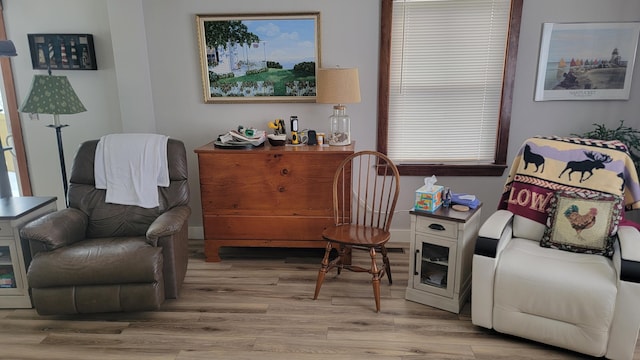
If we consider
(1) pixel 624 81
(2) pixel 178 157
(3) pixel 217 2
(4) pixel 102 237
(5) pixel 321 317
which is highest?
(3) pixel 217 2

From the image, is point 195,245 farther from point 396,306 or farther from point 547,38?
point 547,38

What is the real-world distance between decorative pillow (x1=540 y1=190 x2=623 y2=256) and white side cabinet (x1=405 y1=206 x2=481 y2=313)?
0.43m

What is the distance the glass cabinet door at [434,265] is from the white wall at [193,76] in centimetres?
95

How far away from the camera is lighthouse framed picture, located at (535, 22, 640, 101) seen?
3002 millimetres

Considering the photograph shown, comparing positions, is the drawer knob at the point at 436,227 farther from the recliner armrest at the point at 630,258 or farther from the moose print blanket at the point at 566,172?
the recliner armrest at the point at 630,258

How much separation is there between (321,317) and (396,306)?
1.58 feet

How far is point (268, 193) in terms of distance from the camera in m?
3.03

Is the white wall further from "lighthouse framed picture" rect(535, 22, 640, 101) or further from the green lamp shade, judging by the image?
the green lamp shade

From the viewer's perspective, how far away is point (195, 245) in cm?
354

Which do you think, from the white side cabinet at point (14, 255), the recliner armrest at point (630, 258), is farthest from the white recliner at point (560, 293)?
the white side cabinet at point (14, 255)

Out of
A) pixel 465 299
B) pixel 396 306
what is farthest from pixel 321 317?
pixel 465 299

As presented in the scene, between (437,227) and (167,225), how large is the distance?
1594mm

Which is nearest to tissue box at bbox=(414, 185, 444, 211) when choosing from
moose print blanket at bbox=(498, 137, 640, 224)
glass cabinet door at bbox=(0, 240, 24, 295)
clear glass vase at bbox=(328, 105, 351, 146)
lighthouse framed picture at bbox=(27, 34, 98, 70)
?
moose print blanket at bbox=(498, 137, 640, 224)

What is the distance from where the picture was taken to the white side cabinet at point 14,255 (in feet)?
8.08
